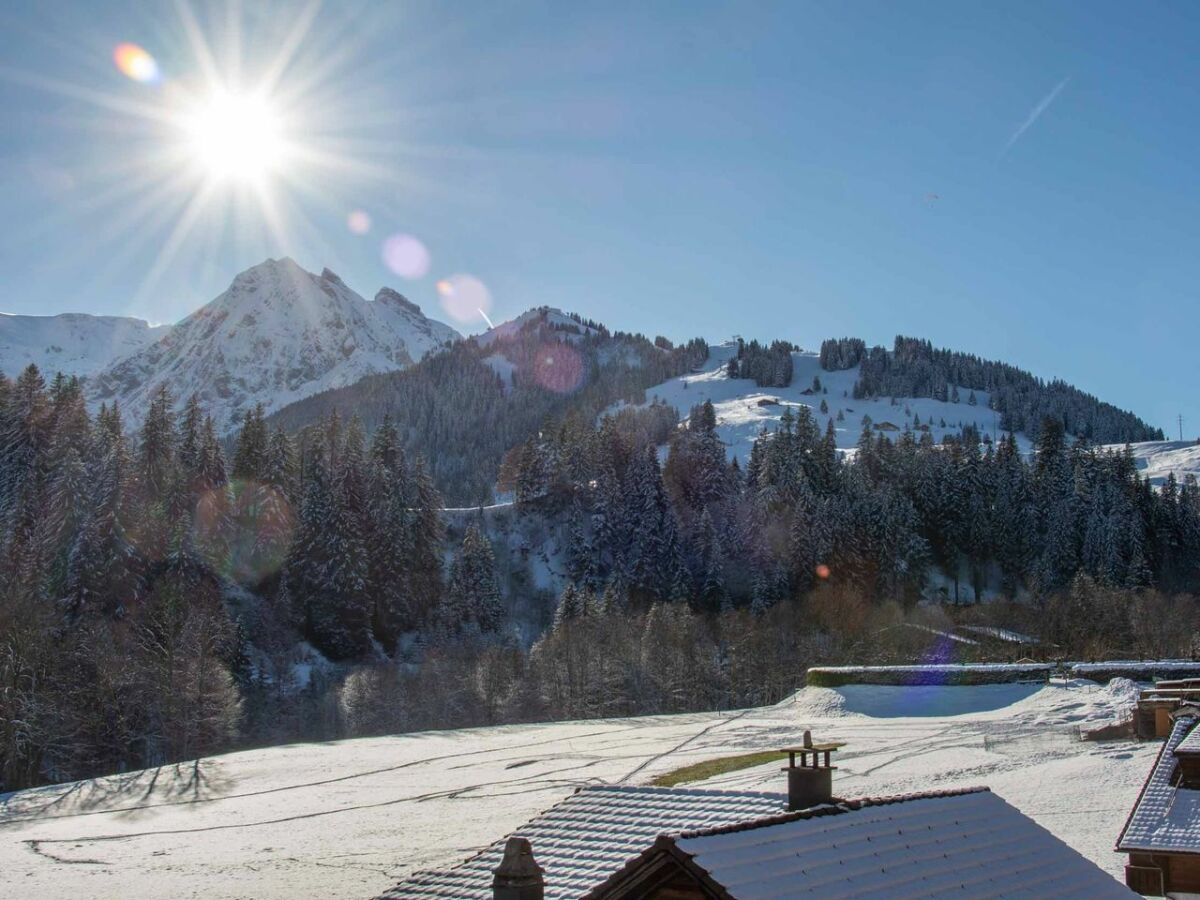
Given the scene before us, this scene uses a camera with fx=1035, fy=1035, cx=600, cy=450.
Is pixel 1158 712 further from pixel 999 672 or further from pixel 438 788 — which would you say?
pixel 438 788

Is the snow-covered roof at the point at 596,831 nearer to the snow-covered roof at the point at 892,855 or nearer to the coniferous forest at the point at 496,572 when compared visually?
the snow-covered roof at the point at 892,855

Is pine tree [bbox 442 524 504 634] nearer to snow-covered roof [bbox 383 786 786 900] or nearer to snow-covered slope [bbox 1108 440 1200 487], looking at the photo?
snow-covered roof [bbox 383 786 786 900]

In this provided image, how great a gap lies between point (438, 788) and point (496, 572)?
62.5m

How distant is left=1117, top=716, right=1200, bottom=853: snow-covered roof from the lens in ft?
72.6

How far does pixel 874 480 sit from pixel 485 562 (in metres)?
47.5

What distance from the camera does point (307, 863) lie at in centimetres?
3006

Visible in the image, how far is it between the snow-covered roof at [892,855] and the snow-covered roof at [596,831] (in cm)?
189

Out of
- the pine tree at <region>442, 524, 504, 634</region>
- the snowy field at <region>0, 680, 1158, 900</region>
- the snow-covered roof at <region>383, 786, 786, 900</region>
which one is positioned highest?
the pine tree at <region>442, 524, 504, 634</region>

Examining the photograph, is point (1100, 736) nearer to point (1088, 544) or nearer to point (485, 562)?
point (485, 562)

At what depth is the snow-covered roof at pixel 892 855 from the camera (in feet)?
38.3

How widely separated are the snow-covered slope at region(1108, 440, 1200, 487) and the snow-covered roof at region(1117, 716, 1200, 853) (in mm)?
138201

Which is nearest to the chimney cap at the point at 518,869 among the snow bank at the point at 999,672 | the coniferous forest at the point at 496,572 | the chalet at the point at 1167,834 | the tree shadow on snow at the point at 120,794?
the chalet at the point at 1167,834

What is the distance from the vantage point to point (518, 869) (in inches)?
501

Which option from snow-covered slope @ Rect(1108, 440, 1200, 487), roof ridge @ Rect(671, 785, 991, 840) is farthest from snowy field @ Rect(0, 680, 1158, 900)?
snow-covered slope @ Rect(1108, 440, 1200, 487)
